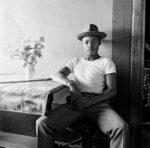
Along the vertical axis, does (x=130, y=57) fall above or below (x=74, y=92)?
above

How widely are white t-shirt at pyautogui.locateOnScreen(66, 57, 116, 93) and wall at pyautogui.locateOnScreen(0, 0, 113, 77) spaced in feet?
1.03

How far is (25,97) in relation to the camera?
6.40ft

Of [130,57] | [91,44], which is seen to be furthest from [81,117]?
[130,57]

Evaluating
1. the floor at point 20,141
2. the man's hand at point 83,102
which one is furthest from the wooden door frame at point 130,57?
the man's hand at point 83,102

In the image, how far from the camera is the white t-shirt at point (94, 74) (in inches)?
84.4

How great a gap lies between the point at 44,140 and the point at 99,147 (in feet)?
2.80

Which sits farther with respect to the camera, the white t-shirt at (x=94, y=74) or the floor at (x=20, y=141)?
the floor at (x=20, y=141)

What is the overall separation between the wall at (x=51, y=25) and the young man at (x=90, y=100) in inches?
11.9

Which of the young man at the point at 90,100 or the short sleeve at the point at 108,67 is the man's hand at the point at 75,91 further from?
the short sleeve at the point at 108,67

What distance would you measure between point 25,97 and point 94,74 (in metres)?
0.69

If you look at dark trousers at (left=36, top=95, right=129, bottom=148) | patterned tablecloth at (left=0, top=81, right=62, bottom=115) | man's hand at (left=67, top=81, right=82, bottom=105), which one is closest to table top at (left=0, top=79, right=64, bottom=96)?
patterned tablecloth at (left=0, top=81, right=62, bottom=115)

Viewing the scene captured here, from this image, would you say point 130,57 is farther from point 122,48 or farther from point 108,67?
point 108,67

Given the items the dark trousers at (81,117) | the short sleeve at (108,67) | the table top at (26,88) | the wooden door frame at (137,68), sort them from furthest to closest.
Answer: the wooden door frame at (137,68) → the short sleeve at (108,67) → the table top at (26,88) → the dark trousers at (81,117)

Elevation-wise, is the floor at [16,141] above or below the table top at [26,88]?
below
